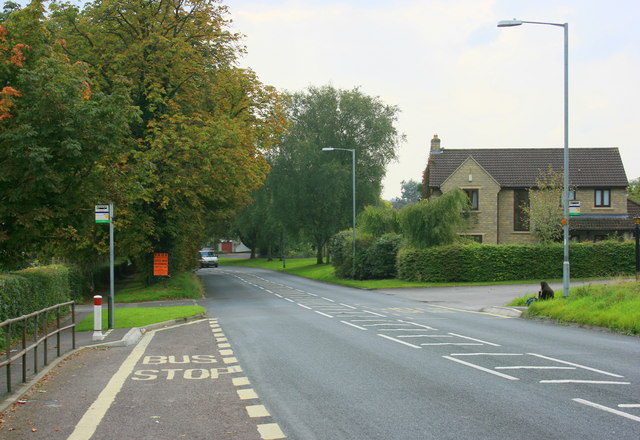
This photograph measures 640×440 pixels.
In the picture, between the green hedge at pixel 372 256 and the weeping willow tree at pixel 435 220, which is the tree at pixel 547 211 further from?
the green hedge at pixel 372 256

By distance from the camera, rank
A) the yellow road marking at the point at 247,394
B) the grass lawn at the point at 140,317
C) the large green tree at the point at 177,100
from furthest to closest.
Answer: the large green tree at the point at 177,100 < the grass lawn at the point at 140,317 < the yellow road marking at the point at 247,394

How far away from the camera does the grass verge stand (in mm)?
15391

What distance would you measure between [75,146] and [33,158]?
86 centimetres

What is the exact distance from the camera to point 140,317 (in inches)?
752

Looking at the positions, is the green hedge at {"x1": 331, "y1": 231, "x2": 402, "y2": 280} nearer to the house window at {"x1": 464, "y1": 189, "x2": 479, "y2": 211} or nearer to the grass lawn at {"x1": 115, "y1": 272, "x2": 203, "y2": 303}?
the house window at {"x1": 464, "y1": 189, "x2": 479, "y2": 211}

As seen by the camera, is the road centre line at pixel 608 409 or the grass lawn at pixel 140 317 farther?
the grass lawn at pixel 140 317

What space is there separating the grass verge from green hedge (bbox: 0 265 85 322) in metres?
13.6

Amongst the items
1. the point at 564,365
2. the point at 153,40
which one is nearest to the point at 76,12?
the point at 153,40

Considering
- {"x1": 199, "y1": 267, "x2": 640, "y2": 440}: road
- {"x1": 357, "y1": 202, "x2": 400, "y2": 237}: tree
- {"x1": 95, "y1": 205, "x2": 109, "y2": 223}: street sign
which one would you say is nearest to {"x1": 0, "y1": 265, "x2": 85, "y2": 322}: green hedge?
{"x1": 95, "y1": 205, "x2": 109, "y2": 223}: street sign

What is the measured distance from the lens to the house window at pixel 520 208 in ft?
168

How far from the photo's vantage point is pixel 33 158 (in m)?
11.9

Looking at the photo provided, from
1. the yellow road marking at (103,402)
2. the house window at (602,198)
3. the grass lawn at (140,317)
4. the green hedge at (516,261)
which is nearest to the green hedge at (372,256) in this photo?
the green hedge at (516,261)

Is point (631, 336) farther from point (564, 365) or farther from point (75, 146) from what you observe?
point (75, 146)

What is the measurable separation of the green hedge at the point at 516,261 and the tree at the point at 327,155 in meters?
21.4
